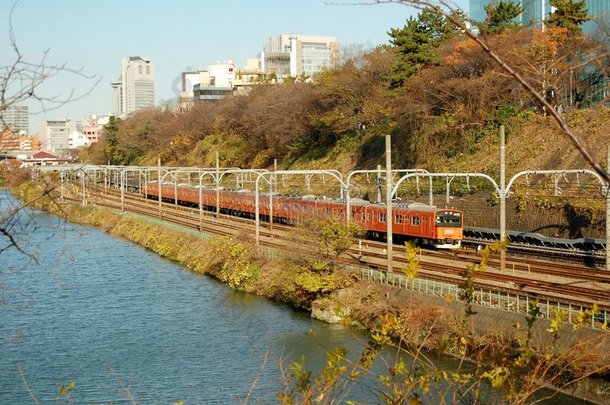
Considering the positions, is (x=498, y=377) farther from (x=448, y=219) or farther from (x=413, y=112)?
(x=413, y=112)

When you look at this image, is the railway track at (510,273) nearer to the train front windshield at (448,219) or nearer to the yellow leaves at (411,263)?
the train front windshield at (448,219)

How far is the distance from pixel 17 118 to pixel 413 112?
3496 centimetres

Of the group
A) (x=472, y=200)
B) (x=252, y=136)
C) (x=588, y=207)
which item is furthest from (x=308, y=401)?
(x=252, y=136)

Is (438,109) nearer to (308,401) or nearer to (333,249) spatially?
(333,249)

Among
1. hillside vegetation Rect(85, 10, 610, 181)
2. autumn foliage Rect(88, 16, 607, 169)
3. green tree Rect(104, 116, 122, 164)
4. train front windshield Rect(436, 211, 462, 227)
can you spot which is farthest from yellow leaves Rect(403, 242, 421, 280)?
green tree Rect(104, 116, 122, 164)

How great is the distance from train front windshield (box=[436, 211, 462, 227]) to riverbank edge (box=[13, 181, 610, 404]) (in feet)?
19.8

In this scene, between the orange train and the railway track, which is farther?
the orange train

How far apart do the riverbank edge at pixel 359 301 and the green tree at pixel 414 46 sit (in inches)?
580

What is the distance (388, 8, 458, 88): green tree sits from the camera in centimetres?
4128

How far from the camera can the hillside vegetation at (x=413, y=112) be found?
106ft

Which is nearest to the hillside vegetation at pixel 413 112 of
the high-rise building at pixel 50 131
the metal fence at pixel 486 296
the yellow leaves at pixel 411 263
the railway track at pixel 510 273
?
the railway track at pixel 510 273

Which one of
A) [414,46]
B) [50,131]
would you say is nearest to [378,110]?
[414,46]

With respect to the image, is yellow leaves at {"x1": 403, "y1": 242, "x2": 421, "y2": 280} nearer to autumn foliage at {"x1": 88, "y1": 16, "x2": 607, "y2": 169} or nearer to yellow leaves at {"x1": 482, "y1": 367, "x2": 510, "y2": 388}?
yellow leaves at {"x1": 482, "y1": 367, "x2": 510, "y2": 388}

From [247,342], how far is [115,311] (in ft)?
17.7
